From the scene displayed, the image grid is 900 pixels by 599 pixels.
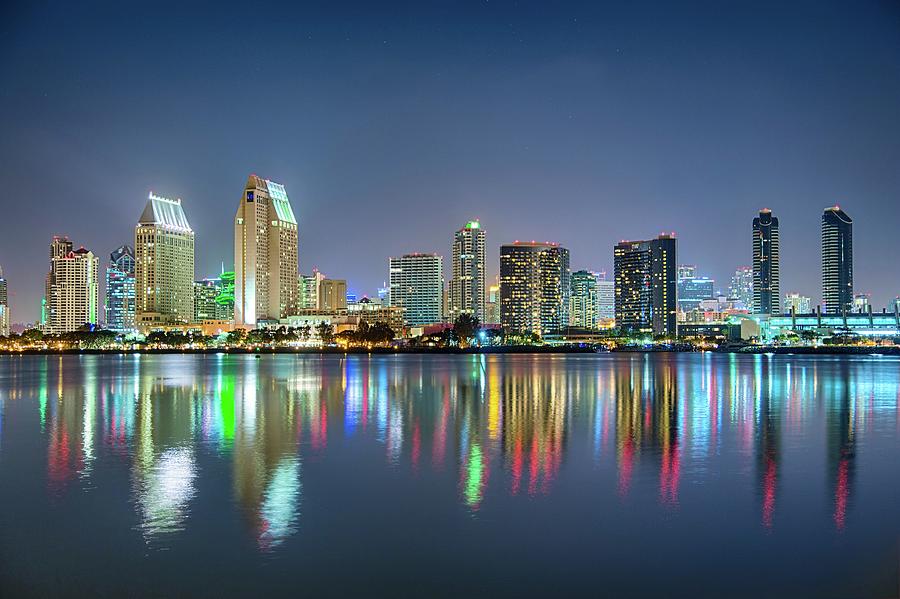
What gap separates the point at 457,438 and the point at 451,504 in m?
9.80

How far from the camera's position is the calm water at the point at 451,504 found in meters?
12.3

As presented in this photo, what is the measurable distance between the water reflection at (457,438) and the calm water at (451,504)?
123 millimetres

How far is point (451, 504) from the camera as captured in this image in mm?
17016

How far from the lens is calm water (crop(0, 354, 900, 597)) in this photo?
12328mm

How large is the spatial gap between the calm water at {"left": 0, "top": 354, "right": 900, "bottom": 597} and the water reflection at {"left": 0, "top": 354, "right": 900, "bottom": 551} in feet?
0.40

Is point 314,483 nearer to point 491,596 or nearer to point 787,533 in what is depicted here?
point 491,596

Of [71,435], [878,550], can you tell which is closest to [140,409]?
[71,435]

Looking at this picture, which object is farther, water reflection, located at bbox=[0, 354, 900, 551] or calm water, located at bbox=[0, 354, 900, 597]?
water reflection, located at bbox=[0, 354, 900, 551]

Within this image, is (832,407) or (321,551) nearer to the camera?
(321,551)

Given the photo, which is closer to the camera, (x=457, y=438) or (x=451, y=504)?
(x=451, y=504)

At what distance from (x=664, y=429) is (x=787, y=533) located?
14807 millimetres

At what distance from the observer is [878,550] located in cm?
1373

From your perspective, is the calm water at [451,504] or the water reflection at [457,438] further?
the water reflection at [457,438]

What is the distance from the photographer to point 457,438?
26.8 m
